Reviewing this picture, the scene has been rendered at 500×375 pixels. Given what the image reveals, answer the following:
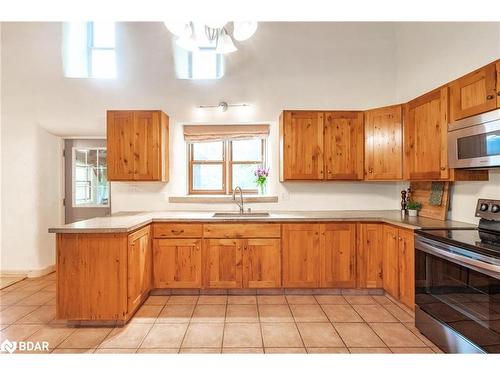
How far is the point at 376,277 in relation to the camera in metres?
3.12

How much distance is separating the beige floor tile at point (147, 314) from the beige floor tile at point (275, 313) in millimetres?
999

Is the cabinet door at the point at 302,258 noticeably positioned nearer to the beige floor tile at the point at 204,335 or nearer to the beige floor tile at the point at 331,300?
the beige floor tile at the point at 331,300

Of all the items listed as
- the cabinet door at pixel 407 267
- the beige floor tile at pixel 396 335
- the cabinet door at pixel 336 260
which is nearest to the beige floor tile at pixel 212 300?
the cabinet door at pixel 336 260

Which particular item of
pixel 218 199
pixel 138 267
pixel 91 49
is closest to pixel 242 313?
pixel 138 267

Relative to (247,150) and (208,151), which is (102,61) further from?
(247,150)

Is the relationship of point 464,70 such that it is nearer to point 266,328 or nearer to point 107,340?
point 266,328

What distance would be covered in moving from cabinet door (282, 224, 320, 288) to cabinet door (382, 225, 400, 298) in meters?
0.70

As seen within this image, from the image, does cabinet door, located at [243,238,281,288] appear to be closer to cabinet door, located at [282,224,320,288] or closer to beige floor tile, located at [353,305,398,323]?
cabinet door, located at [282,224,320,288]

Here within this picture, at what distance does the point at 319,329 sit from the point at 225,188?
2186mm

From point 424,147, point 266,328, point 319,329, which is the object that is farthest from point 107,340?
point 424,147

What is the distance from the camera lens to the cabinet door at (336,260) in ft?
10.3

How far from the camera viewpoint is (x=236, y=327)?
246 centimetres

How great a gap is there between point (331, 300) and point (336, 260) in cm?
42

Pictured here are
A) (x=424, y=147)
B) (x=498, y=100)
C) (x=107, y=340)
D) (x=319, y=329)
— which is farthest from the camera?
(x=424, y=147)
